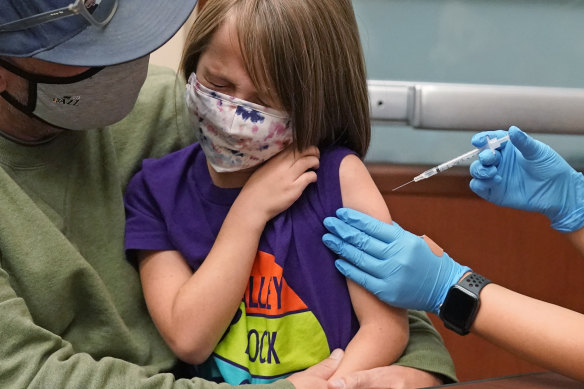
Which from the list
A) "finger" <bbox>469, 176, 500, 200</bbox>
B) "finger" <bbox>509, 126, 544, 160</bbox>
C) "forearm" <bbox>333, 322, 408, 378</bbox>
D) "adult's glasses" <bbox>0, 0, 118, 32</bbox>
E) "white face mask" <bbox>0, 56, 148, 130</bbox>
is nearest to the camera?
"adult's glasses" <bbox>0, 0, 118, 32</bbox>

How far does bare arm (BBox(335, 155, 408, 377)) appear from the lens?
4.75 ft

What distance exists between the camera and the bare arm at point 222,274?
142 cm

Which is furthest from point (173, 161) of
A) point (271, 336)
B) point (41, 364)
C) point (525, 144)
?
point (525, 144)

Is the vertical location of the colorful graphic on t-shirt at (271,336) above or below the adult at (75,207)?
Answer: below

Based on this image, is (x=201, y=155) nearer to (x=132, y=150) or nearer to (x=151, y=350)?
(x=132, y=150)

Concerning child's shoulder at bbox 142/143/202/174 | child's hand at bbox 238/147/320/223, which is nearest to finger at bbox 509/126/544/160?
child's hand at bbox 238/147/320/223

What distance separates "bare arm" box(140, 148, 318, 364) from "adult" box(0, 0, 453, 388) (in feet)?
0.32

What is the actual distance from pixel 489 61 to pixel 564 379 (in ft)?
5.59

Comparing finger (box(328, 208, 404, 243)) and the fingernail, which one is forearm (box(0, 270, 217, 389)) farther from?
finger (box(328, 208, 404, 243))

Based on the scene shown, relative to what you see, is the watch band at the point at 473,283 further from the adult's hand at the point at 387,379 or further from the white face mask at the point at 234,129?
the white face mask at the point at 234,129

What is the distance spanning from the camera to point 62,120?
1.38 m

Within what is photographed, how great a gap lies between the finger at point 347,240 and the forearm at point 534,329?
26cm

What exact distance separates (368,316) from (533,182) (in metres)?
0.54

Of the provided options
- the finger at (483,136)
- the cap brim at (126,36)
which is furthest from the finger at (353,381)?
the cap brim at (126,36)
